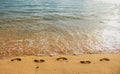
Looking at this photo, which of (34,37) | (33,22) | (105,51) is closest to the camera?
(105,51)

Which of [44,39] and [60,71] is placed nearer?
[60,71]

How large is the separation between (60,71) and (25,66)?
127 centimetres

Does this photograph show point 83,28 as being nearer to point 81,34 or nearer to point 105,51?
point 81,34

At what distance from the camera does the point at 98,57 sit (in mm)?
7609

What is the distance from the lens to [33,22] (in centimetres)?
1342

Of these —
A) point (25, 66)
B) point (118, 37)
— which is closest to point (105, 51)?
point (118, 37)

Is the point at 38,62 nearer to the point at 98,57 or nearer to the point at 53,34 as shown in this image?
the point at 98,57

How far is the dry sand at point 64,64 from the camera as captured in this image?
20.8 ft

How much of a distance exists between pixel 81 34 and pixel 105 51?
7.95 feet

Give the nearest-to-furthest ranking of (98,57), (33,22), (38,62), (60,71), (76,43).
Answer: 1. (60,71)
2. (38,62)
3. (98,57)
4. (76,43)
5. (33,22)

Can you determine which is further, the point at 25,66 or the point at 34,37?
the point at 34,37

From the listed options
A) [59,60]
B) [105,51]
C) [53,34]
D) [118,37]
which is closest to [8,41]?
[53,34]

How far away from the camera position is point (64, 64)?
6887 millimetres

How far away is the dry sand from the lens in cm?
635
